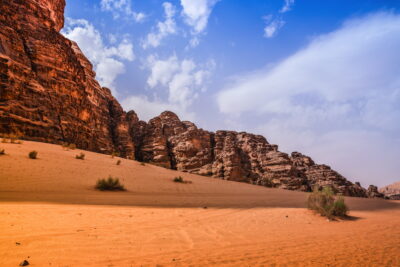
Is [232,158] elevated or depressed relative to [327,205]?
elevated

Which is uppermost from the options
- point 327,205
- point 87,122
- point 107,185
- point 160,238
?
point 87,122

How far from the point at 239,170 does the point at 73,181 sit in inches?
1063

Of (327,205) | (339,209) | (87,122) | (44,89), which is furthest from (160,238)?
(87,122)

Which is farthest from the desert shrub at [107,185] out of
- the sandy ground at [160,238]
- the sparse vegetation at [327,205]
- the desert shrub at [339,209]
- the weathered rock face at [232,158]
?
the weathered rock face at [232,158]

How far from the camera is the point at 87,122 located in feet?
90.3

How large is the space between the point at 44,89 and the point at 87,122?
18.8ft

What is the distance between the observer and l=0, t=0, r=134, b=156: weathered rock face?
19636 mm

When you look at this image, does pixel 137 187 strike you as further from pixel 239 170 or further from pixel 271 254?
pixel 239 170

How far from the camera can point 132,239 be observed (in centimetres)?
398

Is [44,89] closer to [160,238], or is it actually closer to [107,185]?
[107,185]

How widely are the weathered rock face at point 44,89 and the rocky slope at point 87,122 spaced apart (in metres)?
0.07

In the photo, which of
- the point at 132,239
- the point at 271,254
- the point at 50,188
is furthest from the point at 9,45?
the point at 271,254

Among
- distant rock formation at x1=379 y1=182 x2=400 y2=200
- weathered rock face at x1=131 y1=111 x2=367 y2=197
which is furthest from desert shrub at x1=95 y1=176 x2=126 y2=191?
distant rock formation at x1=379 y1=182 x2=400 y2=200

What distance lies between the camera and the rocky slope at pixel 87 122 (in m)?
20.8
